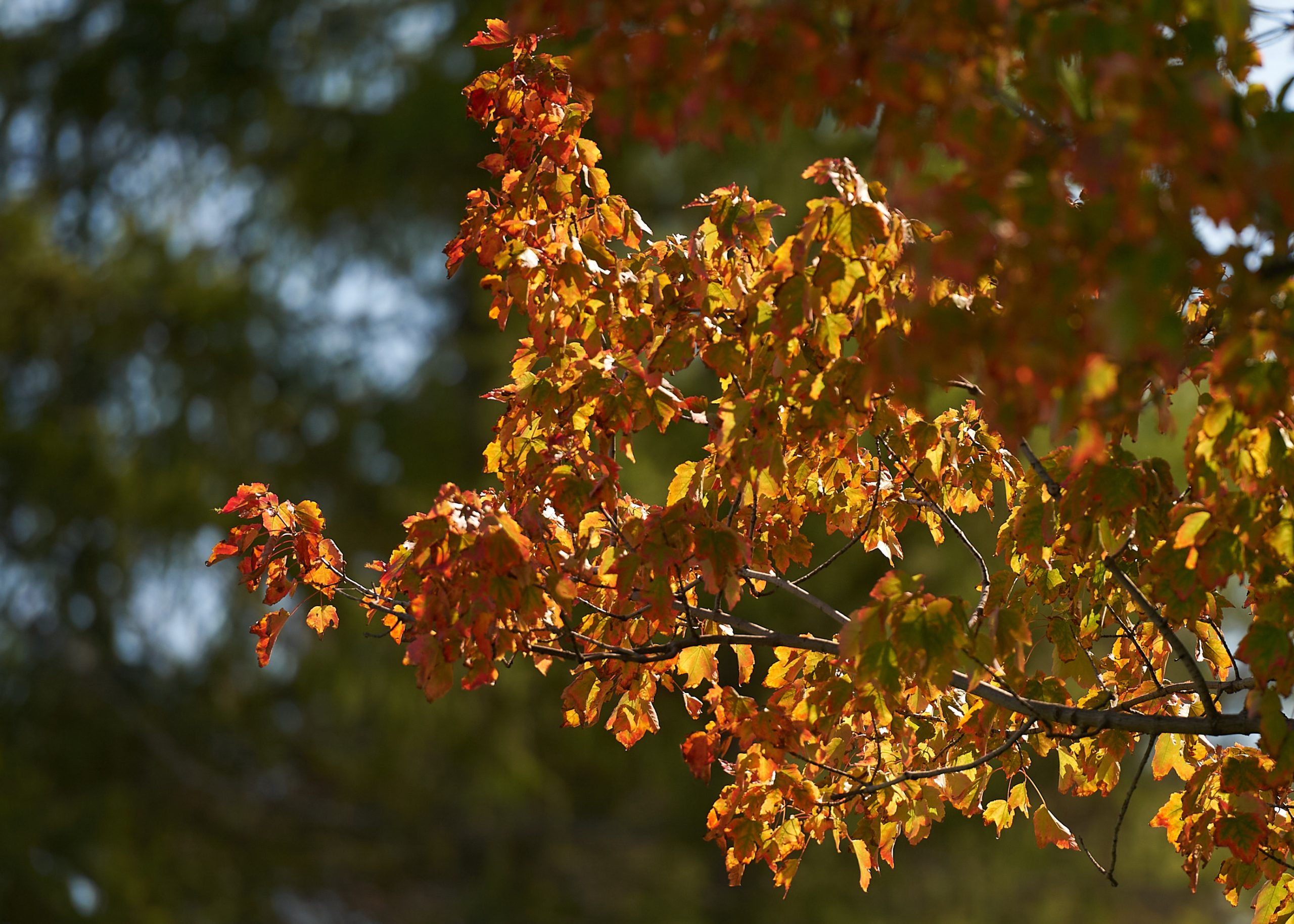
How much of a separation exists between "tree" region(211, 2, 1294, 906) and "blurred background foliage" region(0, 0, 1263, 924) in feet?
19.8

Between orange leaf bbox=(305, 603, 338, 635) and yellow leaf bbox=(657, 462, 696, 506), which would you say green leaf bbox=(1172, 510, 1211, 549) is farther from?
orange leaf bbox=(305, 603, 338, 635)

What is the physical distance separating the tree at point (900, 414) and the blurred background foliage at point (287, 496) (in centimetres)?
605

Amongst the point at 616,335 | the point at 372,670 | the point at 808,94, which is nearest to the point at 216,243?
the point at 372,670

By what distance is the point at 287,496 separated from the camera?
9484 mm

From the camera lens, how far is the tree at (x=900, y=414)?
4.53 feet

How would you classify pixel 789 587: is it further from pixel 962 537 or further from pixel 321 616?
pixel 321 616

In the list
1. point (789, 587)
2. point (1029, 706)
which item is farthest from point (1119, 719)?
point (789, 587)

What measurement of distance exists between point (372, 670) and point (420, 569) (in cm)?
771

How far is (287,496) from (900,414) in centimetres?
770

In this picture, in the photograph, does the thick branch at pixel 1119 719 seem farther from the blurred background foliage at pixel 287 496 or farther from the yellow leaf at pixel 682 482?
the blurred background foliage at pixel 287 496

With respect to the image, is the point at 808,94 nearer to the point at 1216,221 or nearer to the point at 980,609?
the point at 1216,221

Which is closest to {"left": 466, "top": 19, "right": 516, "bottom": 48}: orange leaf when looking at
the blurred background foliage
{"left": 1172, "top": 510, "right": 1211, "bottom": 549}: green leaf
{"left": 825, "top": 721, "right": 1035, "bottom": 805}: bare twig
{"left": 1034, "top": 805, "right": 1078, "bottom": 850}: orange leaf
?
{"left": 1172, "top": 510, "right": 1211, "bottom": 549}: green leaf

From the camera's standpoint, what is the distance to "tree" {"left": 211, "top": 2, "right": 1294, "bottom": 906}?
Result: 4.53 ft

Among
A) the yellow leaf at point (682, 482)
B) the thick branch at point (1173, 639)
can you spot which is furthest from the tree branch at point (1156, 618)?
the yellow leaf at point (682, 482)
